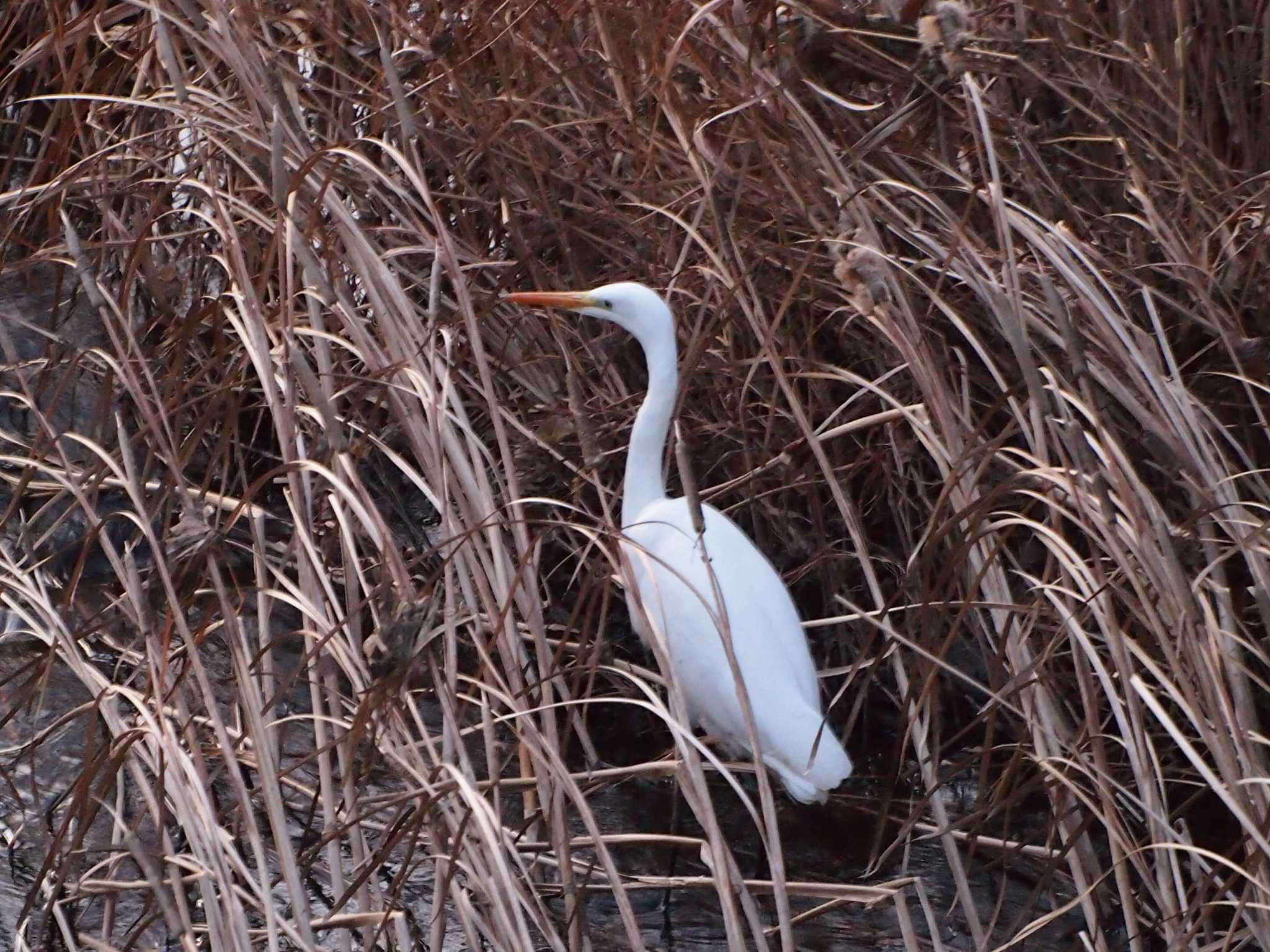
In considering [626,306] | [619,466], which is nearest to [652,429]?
[626,306]

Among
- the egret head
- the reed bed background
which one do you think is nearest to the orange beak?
the egret head

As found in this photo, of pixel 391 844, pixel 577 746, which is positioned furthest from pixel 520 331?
pixel 391 844

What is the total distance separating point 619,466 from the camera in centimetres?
239

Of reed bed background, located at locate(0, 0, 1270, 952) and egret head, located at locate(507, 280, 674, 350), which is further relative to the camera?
egret head, located at locate(507, 280, 674, 350)

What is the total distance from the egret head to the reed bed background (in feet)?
0.32

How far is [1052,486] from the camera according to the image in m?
1.49

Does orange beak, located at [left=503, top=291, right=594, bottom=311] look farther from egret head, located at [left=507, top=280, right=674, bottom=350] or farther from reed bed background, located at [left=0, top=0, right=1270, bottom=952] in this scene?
reed bed background, located at [left=0, top=0, right=1270, bottom=952]

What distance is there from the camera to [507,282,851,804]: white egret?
6.07 ft

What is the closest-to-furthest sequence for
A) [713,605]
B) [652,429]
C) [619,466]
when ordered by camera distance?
[713,605] < [652,429] < [619,466]

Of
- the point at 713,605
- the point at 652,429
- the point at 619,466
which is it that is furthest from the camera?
the point at 619,466

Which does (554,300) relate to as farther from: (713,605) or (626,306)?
(713,605)

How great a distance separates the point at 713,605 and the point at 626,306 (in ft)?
1.31

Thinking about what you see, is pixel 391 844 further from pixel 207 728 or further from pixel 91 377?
pixel 91 377

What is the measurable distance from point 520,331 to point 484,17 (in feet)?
1.55
